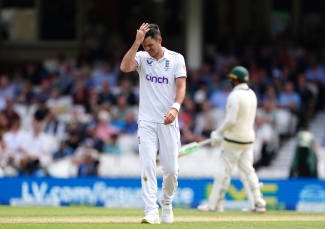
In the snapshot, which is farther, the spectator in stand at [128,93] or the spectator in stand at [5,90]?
the spectator in stand at [5,90]

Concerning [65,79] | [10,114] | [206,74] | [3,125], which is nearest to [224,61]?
[206,74]

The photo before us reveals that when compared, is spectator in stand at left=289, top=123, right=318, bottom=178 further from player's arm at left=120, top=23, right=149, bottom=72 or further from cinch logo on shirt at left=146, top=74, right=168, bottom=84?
player's arm at left=120, top=23, right=149, bottom=72

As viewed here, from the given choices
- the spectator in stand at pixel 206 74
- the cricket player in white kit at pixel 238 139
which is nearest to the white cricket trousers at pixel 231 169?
the cricket player in white kit at pixel 238 139

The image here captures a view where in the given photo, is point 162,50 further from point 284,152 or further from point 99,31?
point 99,31

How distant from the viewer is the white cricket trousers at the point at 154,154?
9508 millimetres

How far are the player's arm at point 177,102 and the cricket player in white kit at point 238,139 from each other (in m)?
2.55

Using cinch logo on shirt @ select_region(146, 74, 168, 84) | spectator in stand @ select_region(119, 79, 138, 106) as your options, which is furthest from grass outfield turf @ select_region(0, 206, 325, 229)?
spectator in stand @ select_region(119, 79, 138, 106)

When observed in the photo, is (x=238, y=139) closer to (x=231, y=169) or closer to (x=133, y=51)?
(x=231, y=169)

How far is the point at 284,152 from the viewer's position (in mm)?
19297

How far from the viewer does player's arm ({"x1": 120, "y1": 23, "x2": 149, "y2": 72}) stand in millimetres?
9309

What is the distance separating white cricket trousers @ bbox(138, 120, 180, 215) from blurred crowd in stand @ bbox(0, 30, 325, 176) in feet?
24.9

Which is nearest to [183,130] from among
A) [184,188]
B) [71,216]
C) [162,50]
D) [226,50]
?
[184,188]

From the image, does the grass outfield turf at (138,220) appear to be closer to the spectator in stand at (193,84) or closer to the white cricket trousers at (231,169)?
the white cricket trousers at (231,169)

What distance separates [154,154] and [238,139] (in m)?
2.96
